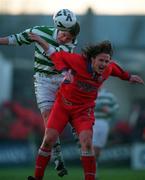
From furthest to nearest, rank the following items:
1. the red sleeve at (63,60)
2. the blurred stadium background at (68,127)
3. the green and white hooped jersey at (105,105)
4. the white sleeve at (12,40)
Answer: the blurred stadium background at (68,127), the green and white hooped jersey at (105,105), the white sleeve at (12,40), the red sleeve at (63,60)

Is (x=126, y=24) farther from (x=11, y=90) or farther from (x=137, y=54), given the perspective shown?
(x=11, y=90)

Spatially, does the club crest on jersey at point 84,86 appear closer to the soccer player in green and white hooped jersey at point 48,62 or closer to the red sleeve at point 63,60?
the red sleeve at point 63,60

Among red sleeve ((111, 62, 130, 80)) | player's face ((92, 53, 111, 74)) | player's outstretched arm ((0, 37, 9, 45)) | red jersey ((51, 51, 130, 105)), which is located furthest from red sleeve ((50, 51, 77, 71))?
player's outstretched arm ((0, 37, 9, 45))

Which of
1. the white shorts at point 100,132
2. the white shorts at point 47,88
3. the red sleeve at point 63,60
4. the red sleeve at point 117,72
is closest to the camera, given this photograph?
the red sleeve at point 63,60

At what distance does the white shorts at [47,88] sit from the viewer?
1600cm

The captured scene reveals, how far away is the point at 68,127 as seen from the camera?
2766 cm

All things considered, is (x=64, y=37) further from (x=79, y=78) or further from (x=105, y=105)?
(x=105, y=105)

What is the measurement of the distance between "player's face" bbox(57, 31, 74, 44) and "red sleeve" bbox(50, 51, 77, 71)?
2.41 ft

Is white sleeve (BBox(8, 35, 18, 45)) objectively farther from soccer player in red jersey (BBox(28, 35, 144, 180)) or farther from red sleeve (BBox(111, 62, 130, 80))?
red sleeve (BBox(111, 62, 130, 80))

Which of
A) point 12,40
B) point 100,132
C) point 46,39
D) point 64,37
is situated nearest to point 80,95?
point 64,37

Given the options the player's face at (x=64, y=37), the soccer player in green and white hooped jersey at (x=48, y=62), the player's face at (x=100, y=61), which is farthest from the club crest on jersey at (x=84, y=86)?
the player's face at (x=64, y=37)

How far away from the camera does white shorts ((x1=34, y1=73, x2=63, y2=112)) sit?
1600 centimetres

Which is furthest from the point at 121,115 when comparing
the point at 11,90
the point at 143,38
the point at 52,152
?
the point at 52,152

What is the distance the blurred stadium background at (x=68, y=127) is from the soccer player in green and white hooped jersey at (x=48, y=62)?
378 cm
